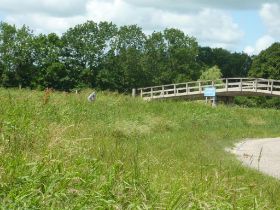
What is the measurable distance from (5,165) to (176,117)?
15.8 metres

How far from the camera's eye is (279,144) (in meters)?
16.6

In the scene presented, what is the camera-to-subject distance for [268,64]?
65438mm

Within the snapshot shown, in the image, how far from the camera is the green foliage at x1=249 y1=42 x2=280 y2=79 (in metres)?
64.2

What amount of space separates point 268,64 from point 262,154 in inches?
2099

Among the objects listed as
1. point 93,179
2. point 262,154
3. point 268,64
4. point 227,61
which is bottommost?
point 262,154

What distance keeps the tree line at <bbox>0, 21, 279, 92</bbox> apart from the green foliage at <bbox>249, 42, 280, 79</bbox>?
22.1 inches

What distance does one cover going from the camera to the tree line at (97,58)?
64125 millimetres

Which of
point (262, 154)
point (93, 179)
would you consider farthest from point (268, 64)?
point (93, 179)

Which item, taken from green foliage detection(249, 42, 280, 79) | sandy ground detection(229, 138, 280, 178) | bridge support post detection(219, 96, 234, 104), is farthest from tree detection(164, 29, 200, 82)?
sandy ground detection(229, 138, 280, 178)

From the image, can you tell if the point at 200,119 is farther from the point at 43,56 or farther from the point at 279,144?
the point at 43,56

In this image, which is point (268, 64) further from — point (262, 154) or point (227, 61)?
point (262, 154)

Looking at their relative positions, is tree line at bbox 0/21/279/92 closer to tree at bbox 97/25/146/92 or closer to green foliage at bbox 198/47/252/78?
tree at bbox 97/25/146/92

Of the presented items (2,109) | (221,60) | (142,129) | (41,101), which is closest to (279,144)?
(142,129)

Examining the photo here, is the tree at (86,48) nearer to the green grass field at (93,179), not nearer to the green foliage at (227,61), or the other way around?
the green foliage at (227,61)
